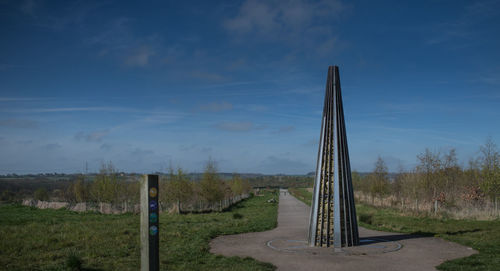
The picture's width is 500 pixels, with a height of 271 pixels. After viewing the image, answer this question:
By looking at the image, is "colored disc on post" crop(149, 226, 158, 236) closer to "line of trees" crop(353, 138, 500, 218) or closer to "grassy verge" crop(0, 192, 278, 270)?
"grassy verge" crop(0, 192, 278, 270)

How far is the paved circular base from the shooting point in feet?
36.0

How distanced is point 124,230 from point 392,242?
10516mm

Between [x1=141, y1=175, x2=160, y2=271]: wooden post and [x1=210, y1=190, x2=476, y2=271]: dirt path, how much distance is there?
11.9ft

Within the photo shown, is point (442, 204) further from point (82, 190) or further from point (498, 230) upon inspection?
point (82, 190)

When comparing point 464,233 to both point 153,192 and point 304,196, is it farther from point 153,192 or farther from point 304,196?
point 304,196

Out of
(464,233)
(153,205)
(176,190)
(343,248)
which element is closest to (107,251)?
(153,205)

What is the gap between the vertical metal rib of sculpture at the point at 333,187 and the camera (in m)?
11.7

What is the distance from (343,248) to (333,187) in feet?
6.11

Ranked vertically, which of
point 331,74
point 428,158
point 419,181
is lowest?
point 419,181

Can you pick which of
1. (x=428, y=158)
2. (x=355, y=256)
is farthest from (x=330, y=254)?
(x=428, y=158)

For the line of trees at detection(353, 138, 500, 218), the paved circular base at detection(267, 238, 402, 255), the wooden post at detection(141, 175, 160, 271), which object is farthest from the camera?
the line of trees at detection(353, 138, 500, 218)

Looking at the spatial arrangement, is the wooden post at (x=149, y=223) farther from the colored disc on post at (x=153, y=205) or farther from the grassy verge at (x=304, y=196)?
the grassy verge at (x=304, y=196)

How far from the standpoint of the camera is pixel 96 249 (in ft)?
37.9

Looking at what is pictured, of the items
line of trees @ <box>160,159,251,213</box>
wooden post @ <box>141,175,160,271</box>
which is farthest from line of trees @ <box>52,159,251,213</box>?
wooden post @ <box>141,175,160,271</box>
